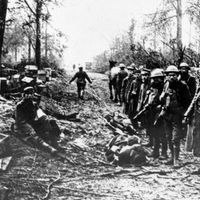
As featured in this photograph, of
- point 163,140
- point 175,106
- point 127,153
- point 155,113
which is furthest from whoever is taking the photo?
point 155,113

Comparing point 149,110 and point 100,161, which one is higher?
point 149,110

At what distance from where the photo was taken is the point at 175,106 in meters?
7.48

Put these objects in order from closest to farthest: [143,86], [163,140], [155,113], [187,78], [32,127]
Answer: [32,127] < [163,140] < [155,113] < [187,78] < [143,86]

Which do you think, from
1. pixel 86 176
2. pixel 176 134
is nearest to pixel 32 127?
pixel 86 176

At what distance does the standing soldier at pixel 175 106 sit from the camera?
7.43 m

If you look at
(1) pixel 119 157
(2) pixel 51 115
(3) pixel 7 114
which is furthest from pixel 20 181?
(2) pixel 51 115

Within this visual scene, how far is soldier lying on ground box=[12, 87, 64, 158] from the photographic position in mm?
7398

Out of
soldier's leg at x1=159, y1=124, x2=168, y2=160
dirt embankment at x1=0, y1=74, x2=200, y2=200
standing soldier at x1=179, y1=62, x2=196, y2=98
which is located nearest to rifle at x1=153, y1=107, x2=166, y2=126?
soldier's leg at x1=159, y1=124, x2=168, y2=160

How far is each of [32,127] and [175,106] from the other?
324 centimetres

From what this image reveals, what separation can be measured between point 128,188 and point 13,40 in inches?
1754

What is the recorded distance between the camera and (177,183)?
616 cm

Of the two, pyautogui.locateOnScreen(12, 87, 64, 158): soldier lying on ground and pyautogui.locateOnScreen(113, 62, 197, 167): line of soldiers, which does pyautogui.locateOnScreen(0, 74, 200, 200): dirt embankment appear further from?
pyautogui.locateOnScreen(113, 62, 197, 167): line of soldiers

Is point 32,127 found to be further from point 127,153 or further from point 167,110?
point 167,110

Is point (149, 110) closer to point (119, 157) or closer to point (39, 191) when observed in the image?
point (119, 157)
